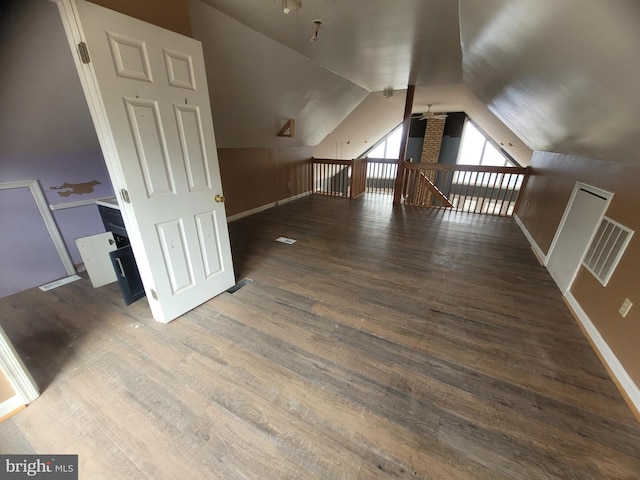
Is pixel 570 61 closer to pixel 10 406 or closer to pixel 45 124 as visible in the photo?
pixel 10 406

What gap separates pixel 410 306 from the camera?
7.24 ft

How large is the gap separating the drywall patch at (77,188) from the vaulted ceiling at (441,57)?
1665mm

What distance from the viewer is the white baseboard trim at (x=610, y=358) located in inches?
56.0

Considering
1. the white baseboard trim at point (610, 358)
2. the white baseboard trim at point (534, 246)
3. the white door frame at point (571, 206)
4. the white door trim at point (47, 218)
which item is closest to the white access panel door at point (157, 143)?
the white door trim at point (47, 218)

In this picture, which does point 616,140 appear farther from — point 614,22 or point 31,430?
point 31,430

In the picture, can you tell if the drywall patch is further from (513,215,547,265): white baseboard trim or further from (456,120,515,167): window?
(456,120,515,167): window

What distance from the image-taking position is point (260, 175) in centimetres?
488

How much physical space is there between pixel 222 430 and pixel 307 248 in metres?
2.27

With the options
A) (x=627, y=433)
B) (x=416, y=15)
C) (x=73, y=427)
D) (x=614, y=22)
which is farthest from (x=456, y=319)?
(x=416, y=15)

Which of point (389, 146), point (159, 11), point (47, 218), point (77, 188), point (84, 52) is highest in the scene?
point (159, 11)

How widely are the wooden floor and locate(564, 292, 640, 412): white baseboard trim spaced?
6 cm

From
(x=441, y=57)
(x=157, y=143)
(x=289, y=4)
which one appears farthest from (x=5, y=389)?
(x=441, y=57)

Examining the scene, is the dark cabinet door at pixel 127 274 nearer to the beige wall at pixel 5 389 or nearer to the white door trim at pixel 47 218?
the beige wall at pixel 5 389

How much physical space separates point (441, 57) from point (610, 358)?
3507 millimetres
